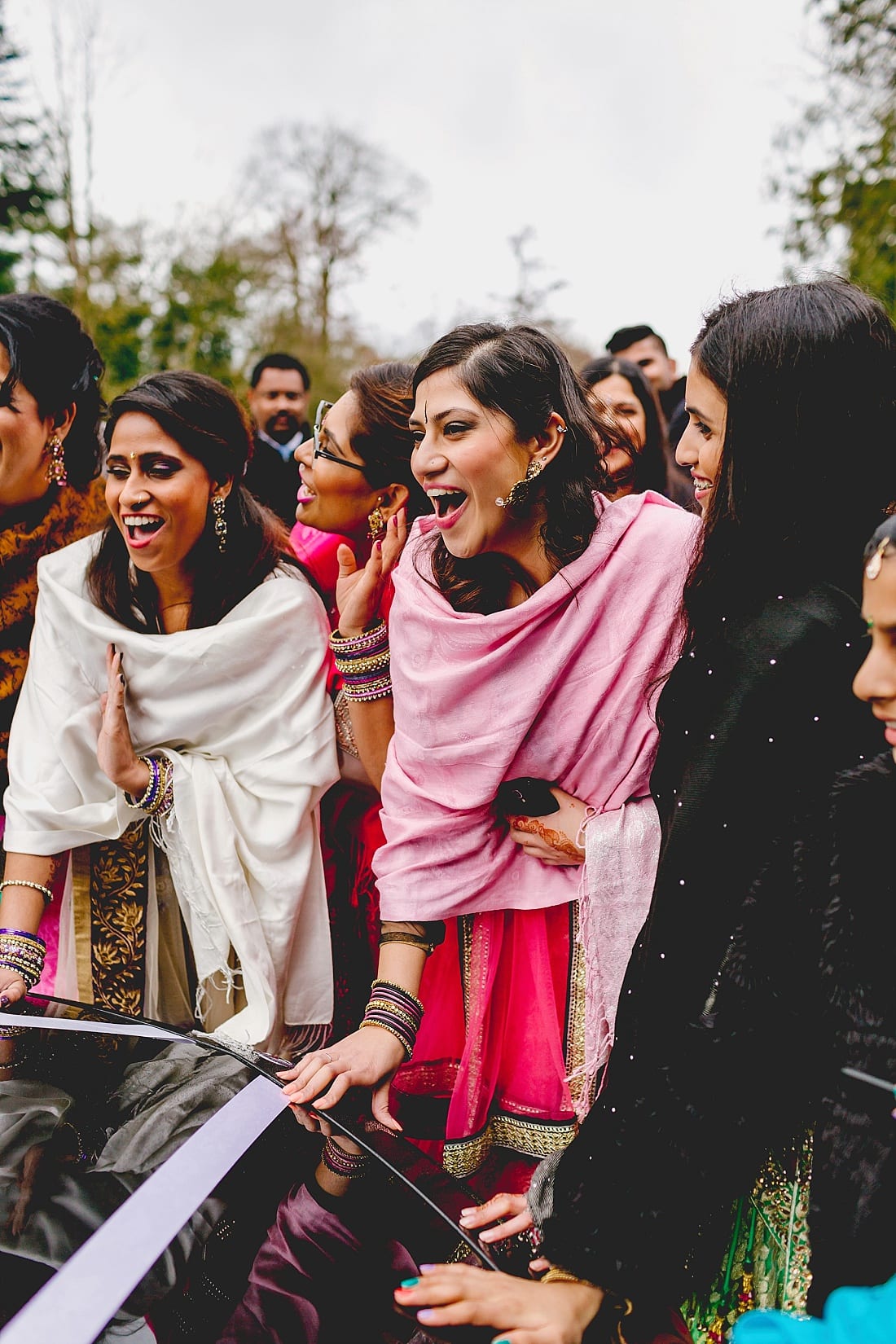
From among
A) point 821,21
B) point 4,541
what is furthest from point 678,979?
point 821,21

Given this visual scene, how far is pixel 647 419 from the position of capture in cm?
319

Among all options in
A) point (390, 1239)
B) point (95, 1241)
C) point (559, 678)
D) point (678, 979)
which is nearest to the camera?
point (95, 1241)

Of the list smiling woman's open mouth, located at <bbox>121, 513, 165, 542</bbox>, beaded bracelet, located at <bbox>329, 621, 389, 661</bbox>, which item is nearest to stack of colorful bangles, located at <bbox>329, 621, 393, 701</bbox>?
beaded bracelet, located at <bbox>329, 621, 389, 661</bbox>

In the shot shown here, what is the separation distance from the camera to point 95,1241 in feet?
3.50

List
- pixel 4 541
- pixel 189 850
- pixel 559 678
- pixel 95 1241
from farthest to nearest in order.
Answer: pixel 4 541 < pixel 189 850 < pixel 559 678 < pixel 95 1241

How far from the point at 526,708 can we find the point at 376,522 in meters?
0.86

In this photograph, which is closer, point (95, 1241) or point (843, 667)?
point (95, 1241)

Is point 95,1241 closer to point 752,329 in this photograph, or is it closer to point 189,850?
point 189,850

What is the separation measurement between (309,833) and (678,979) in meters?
1.07

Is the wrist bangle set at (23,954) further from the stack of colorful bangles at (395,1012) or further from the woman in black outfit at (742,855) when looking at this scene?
the woman in black outfit at (742,855)

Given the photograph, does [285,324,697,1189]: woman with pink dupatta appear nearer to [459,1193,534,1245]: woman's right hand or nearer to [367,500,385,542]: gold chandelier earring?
[459,1193,534,1245]: woman's right hand

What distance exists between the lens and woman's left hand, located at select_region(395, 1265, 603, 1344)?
1077 millimetres

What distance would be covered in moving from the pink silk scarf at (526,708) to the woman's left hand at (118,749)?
59 cm

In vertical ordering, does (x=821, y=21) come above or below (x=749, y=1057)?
above
